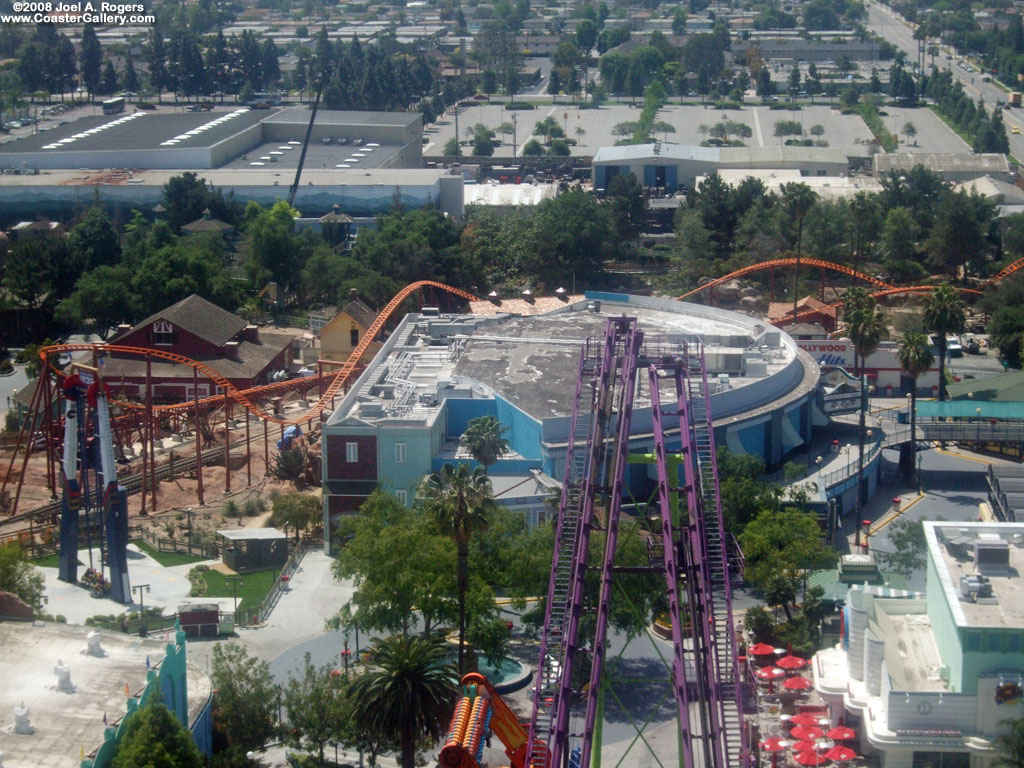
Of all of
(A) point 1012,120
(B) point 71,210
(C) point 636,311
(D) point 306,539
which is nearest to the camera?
(D) point 306,539

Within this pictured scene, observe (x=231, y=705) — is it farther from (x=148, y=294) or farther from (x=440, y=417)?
(x=148, y=294)

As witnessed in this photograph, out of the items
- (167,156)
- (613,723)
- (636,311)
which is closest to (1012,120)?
(167,156)

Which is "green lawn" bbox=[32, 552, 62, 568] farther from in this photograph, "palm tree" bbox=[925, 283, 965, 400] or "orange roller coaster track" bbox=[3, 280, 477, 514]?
"palm tree" bbox=[925, 283, 965, 400]

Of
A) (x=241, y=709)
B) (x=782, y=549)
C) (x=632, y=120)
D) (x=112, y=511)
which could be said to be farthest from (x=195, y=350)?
(x=632, y=120)

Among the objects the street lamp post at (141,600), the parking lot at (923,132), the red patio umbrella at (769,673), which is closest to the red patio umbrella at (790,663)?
the red patio umbrella at (769,673)

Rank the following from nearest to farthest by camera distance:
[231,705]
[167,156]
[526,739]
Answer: [526,739] < [231,705] < [167,156]
